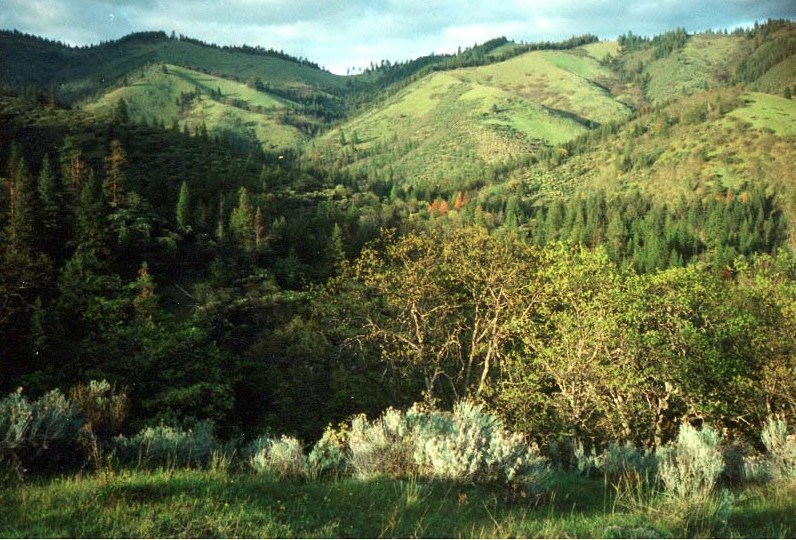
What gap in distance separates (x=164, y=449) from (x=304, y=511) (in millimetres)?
4989

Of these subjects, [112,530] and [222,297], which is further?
[222,297]

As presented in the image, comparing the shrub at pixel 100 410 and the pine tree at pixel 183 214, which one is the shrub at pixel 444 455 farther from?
the pine tree at pixel 183 214

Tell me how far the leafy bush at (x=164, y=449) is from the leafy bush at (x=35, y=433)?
99 cm

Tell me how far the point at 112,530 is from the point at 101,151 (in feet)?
327

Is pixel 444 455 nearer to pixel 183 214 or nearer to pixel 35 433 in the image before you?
pixel 35 433

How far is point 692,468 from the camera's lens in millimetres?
9062

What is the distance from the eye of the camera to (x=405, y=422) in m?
10.6

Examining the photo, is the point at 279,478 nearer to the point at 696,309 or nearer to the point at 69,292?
the point at 696,309

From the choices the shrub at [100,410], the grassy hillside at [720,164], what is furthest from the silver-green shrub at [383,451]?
the grassy hillside at [720,164]

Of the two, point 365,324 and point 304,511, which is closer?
point 304,511

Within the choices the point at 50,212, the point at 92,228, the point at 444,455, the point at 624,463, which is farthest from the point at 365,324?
the point at 50,212

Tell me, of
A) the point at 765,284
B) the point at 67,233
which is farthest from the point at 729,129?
the point at 67,233

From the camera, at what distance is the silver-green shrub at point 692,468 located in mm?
7652

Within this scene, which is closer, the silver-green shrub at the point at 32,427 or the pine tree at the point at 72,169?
the silver-green shrub at the point at 32,427
